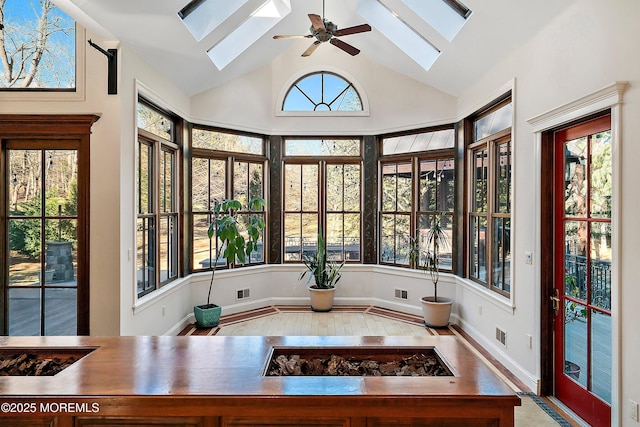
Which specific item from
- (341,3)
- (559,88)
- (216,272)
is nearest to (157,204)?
(216,272)

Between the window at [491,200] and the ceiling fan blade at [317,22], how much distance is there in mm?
2038

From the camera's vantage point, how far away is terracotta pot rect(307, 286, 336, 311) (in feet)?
18.6

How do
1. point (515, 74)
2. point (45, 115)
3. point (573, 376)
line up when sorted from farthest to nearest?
point (515, 74)
point (45, 115)
point (573, 376)

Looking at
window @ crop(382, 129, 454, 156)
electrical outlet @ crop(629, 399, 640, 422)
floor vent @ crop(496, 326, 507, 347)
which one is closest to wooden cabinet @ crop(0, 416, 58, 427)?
electrical outlet @ crop(629, 399, 640, 422)

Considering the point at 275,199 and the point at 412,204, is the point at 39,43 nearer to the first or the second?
the point at 275,199

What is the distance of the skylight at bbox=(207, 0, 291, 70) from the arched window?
122 centimetres

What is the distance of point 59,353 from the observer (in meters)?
1.98

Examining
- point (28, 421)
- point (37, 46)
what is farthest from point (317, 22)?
point (28, 421)

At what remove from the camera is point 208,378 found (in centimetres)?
164

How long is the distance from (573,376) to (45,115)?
477 centimetres

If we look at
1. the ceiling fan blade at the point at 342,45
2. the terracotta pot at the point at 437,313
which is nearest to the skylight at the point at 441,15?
the ceiling fan blade at the point at 342,45

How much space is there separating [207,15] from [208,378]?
3629 mm

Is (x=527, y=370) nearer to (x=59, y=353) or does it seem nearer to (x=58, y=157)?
(x=59, y=353)

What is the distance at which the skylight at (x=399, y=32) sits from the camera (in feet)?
15.1
